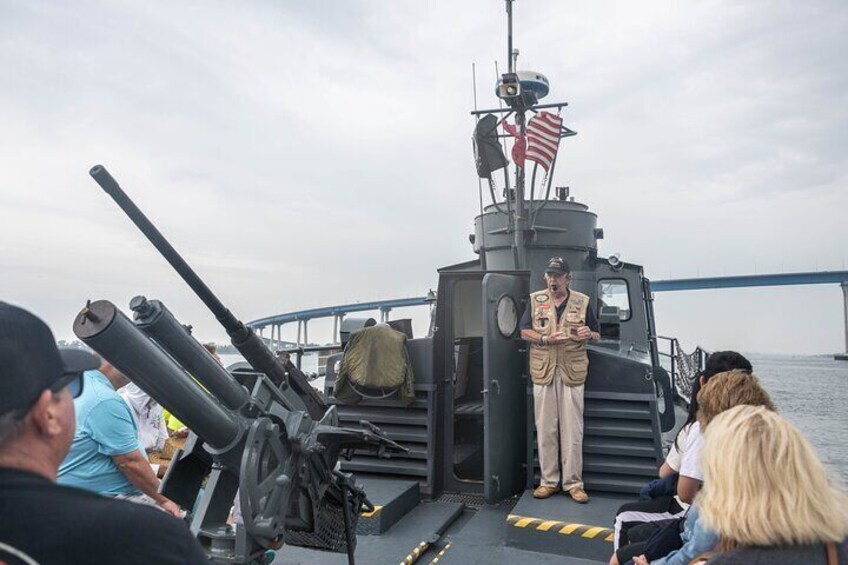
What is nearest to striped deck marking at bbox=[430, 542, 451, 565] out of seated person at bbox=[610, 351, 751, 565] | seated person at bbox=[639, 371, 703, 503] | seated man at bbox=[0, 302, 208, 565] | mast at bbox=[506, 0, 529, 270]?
seated person at bbox=[610, 351, 751, 565]

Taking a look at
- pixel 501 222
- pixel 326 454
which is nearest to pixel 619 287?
pixel 501 222

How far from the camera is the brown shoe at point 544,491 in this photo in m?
4.77

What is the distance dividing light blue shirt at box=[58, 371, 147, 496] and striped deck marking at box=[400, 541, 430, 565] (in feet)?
5.72

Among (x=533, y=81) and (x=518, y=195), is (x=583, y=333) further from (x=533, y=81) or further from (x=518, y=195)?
(x=533, y=81)

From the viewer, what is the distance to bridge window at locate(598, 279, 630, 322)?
8031 mm

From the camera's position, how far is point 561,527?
412 cm

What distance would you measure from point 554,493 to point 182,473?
289 centimetres

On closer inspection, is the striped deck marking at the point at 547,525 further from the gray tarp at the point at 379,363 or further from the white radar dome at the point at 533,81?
the white radar dome at the point at 533,81

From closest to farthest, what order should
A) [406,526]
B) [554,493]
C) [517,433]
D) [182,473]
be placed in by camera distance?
1. [182,473]
2. [406,526]
3. [554,493]
4. [517,433]

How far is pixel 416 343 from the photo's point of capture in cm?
558

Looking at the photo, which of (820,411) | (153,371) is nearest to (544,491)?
(153,371)

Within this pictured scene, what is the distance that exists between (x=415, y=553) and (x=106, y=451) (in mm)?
1986

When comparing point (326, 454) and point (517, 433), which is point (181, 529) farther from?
point (517, 433)

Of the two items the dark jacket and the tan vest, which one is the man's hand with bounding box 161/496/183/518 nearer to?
the dark jacket
